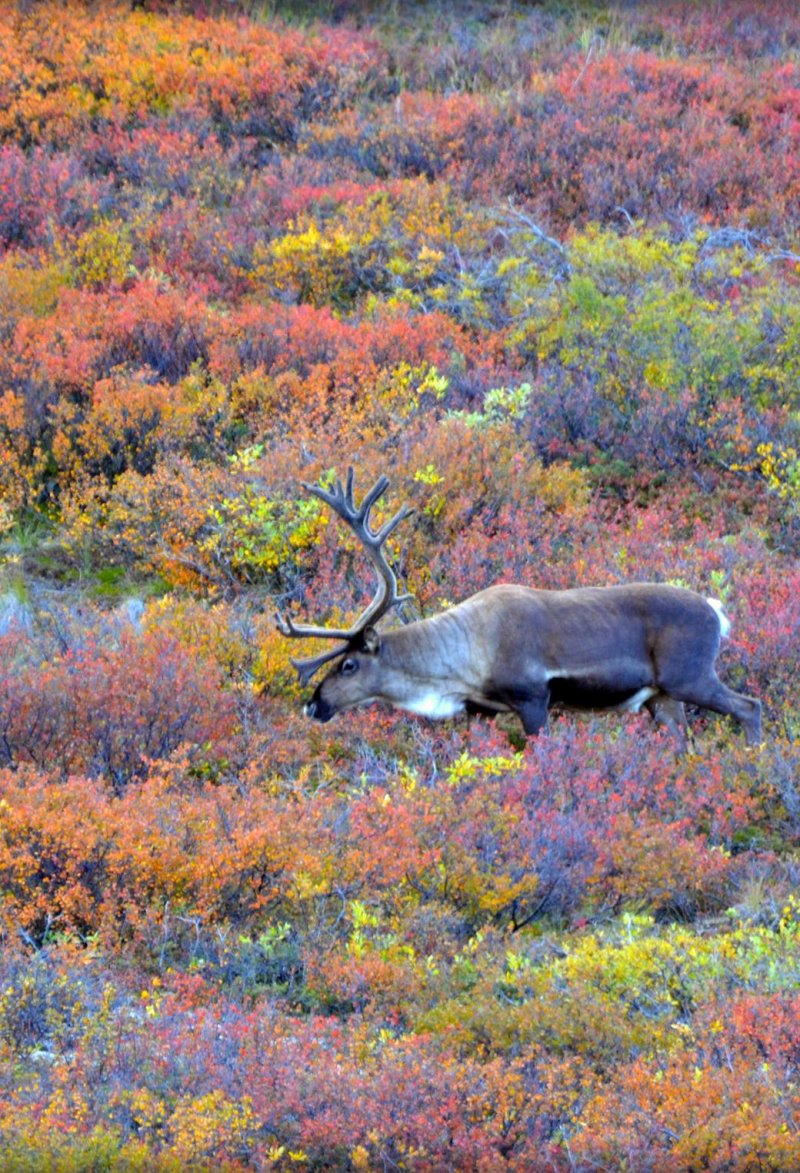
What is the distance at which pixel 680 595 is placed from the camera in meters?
7.61

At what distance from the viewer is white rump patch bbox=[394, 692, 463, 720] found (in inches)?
295

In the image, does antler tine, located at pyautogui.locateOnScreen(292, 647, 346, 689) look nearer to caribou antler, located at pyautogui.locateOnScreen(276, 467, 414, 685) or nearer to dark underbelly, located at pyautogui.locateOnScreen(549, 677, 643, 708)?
caribou antler, located at pyautogui.locateOnScreen(276, 467, 414, 685)

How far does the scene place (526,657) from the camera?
24.0 feet

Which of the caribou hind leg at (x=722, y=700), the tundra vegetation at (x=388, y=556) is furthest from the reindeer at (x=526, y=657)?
the tundra vegetation at (x=388, y=556)

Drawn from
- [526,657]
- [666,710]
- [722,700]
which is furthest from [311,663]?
[722,700]

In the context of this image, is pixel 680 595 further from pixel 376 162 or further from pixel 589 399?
pixel 376 162

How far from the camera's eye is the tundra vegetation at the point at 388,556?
14.1 feet

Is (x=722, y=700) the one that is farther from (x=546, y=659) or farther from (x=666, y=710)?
(x=546, y=659)

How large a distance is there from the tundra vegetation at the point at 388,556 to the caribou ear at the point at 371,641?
418 millimetres

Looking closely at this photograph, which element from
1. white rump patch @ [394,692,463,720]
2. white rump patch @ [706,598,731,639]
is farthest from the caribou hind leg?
white rump patch @ [394,692,463,720]

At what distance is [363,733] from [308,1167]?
11.7ft

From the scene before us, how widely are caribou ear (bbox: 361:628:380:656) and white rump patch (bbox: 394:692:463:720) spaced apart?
338 millimetres

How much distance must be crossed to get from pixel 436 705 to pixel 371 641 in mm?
501

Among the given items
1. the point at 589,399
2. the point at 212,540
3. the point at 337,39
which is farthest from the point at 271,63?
the point at 212,540
